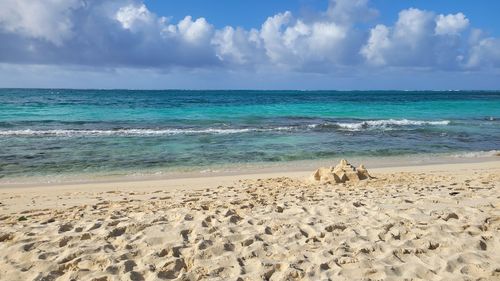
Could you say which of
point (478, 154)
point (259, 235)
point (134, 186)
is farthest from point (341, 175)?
point (478, 154)

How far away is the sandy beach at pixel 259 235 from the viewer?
15.3ft

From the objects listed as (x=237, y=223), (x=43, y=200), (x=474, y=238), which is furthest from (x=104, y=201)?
(x=474, y=238)

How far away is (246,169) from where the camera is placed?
12984 millimetres

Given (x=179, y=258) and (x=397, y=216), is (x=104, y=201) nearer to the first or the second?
(x=179, y=258)

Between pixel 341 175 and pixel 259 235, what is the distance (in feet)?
16.0

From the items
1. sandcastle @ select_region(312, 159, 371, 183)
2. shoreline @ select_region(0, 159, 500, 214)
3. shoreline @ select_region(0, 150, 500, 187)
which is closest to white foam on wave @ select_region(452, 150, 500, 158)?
shoreline @ select_region(0, 150, 500, 187)

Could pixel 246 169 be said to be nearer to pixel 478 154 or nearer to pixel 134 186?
pixel 134 186

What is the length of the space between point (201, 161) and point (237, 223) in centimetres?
812

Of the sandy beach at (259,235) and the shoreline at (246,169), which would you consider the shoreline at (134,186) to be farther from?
the shoreline at (246,169)

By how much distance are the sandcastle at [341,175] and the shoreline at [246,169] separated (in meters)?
2.18

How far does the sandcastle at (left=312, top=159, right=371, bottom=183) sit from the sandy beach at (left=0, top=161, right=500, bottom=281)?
935 millimetres

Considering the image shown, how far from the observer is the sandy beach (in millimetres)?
4664

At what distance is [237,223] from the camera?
6211 mm

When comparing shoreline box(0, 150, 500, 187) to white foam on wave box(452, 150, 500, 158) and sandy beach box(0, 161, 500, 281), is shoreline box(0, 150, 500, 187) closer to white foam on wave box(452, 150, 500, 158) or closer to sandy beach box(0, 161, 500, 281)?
white foam on wave box(452, 150, 500, 158)
